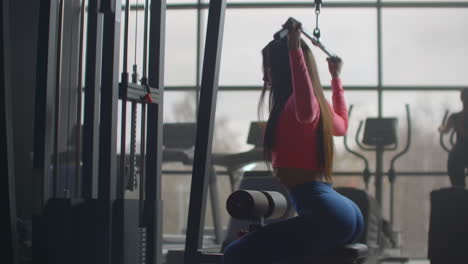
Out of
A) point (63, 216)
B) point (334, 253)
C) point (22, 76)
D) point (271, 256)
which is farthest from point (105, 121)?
point (22, 76)

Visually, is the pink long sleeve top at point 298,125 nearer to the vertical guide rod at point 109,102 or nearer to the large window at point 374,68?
the vertical guide rod at point 109,102

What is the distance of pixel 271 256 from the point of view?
212 centimetres

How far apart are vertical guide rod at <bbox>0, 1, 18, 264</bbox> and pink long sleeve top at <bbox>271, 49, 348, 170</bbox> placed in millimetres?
921

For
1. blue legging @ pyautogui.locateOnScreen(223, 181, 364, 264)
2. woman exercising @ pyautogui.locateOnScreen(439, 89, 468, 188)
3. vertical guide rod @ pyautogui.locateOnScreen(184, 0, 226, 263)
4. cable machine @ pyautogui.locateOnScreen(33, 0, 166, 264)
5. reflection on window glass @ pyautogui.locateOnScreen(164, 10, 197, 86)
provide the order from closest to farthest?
blue legging @ pyautogui.locateOnScreen(223, 181, 364, 264), cable machine @ pyautogui.locateOnScreen(33, 0, 166, 264), vertical guide rod @ pyautogui.locateOnScreen(184, 0, 226, 263), woman exercising @ pyautogui.locateOnScreen(439, 89, 468, 188), reflection on window glass @ pyautogui.locateOnScreen(164, 10, 197, 86)

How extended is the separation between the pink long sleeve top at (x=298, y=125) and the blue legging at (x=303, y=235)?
0.39ft

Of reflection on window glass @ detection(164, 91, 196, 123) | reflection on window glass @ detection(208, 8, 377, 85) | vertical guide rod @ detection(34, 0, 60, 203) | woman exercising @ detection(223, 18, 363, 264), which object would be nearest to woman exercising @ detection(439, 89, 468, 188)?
reflection on window glass @ detection(208, 8, 377, 85)

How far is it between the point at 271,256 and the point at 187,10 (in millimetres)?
4891

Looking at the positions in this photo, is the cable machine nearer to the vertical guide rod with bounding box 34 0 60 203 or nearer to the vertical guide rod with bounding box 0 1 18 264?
the vertical guide rod with bounding box 34 0 60 203

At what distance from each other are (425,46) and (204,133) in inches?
171

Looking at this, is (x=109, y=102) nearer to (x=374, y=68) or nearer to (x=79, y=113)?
(x=79, y=113)

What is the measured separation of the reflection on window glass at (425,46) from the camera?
21.2 ft

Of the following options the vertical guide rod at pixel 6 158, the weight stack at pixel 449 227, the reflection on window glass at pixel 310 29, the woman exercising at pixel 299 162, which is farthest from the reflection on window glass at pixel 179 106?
the woman exercising at pixel 299 162

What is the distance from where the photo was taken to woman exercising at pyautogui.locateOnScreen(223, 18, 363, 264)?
6.96ft

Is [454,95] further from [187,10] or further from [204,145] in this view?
[204,145]
